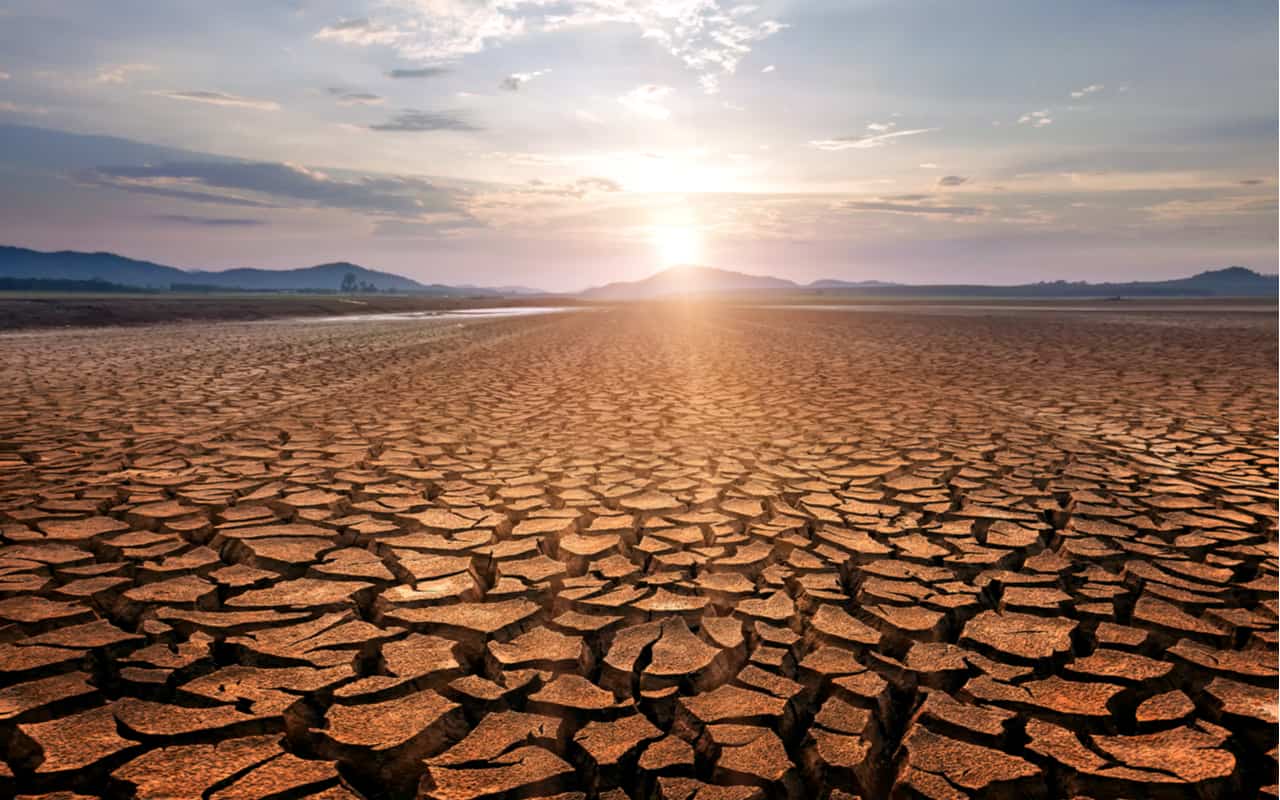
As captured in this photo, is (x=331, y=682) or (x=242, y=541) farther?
(x=242, y=541)

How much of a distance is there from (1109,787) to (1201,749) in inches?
11.2

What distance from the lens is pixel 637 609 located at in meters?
2.11

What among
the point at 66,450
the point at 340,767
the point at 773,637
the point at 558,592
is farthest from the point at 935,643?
the point at 66,450

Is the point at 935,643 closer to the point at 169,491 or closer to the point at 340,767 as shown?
the point at 340,767

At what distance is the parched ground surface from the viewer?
1.43m

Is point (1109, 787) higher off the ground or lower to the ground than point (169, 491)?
lower

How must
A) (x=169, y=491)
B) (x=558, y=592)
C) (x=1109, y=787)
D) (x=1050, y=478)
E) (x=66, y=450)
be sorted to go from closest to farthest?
(x=1109, y=787), (x=558, y=592), (x=169, y=491), (x=1050, y=478), (x=66, y=450)

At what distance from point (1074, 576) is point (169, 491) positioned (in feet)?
12.6

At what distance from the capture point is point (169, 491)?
10.7ft

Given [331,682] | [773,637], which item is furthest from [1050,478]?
[331,682]

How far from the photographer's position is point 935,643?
1.90 metres

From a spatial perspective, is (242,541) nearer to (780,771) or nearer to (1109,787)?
(780,771)

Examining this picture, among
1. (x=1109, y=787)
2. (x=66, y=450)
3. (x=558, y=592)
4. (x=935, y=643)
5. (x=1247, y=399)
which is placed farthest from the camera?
(x=1247, y=399)

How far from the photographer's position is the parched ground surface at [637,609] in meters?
1.43
